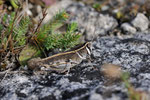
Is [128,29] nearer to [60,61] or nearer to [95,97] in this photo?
[60,61]

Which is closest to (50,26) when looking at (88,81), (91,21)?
(88,81)

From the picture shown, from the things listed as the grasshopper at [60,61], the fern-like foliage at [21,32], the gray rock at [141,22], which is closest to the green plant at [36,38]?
the fern-like foliage at [21,32]

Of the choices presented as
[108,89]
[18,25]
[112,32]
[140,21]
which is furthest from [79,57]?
[140,21]

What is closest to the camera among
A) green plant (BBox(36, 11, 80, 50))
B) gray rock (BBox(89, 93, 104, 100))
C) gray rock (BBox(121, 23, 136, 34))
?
gray rock (BBox(89, 93, 104, 100))

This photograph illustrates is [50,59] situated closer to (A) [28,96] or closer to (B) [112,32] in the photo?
(A) [28,96]

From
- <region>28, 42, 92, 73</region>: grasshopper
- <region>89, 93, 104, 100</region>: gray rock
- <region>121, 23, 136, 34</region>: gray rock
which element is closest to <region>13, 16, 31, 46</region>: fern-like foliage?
<region>28, 42, 92, 73</region>: grasshopper

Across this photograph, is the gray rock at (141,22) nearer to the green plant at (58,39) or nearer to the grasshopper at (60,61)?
the green plant at (58,39)

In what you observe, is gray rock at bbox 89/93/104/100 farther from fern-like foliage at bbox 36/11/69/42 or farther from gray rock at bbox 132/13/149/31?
gray rock at bbox 132/13/149/31
